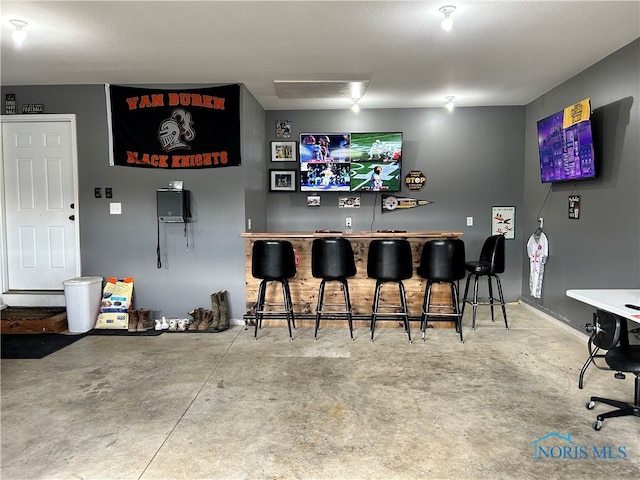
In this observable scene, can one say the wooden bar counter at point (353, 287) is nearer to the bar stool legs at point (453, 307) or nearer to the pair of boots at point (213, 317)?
A: the bar stool legs at point (453, 307)

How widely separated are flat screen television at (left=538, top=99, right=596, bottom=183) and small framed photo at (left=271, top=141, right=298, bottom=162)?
297cm

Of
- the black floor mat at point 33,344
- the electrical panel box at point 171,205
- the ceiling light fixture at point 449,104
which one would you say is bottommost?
the black floor mat at point 33,344

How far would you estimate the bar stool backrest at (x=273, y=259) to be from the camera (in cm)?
400

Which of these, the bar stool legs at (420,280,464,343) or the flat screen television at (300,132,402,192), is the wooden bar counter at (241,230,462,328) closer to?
the bar stool legs at (420,280,464,343)

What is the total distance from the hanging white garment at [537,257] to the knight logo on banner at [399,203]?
4.52 feet

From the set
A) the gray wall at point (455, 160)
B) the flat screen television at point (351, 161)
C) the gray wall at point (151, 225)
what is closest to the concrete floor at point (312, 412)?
the gray wall at point (151, 225)

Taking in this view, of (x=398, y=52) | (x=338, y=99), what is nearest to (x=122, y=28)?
(x=398, y=52)

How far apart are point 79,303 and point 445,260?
12.1 ft

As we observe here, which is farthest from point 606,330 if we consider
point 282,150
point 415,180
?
point 282,150

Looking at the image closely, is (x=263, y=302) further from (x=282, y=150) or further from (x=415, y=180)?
(x=415, y=180)

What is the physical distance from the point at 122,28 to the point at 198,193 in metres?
1.79

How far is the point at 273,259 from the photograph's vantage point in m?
4.00

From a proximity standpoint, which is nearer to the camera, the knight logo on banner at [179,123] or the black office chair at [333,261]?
the black office chair at [333,261]

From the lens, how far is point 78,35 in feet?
10.5
